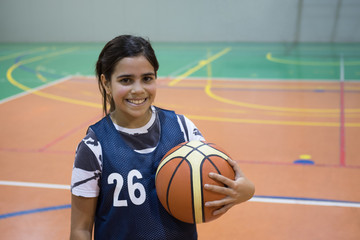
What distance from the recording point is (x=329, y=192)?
149 inches

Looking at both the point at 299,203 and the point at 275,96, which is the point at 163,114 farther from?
the point at 275,96

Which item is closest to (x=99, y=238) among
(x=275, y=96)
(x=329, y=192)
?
(x=329, y=192)

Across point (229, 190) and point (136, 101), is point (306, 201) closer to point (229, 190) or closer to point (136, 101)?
point (229, 190)

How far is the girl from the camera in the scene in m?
1.67

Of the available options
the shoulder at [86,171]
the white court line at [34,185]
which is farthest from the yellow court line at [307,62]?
the shoulder at [86,171]

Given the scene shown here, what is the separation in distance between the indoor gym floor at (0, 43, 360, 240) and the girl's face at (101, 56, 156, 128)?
5.66 feet

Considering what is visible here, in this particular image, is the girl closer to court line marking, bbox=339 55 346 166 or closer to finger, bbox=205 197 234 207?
finger, bbox=205 197 234 207

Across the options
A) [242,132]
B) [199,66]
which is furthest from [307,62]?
[242,132]

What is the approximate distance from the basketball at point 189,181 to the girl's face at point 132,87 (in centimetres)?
24

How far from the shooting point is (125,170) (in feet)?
5.59

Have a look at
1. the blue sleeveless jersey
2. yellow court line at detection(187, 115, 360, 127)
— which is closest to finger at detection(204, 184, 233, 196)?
the blue sleeveless jersey

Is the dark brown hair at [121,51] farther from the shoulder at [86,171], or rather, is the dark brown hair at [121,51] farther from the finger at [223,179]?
the finger at [223,179]

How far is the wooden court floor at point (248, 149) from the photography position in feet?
10.9

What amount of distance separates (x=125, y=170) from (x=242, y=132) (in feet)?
13.1
